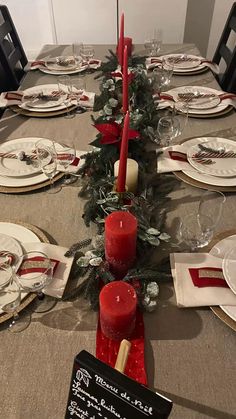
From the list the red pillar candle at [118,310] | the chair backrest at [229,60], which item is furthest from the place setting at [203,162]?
the chair backrest at [229,60]

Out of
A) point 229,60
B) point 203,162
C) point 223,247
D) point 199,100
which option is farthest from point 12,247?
point 229,60

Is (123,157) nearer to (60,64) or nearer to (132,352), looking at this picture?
(132,352)

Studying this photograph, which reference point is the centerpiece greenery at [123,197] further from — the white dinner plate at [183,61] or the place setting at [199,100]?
the white dinner plate at [183,61]

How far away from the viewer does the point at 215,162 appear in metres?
1.05

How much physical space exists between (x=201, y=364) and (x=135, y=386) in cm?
23

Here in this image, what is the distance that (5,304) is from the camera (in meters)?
0.66

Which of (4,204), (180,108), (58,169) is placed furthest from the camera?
(180,108)

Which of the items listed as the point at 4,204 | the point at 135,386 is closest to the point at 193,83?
the point at 4,204

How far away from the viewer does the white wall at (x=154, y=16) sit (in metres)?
2.72

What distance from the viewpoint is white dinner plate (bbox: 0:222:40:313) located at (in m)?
0.80

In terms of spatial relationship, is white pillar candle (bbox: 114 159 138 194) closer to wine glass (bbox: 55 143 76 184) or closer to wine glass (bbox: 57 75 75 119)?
wine glass (bbox: 55 143 76 184)

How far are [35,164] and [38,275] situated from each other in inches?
16.7

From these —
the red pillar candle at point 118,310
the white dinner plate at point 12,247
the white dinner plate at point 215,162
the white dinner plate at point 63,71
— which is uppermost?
the red pillar candle at point 118,310

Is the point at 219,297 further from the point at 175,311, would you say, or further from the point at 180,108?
the point at 180,108
